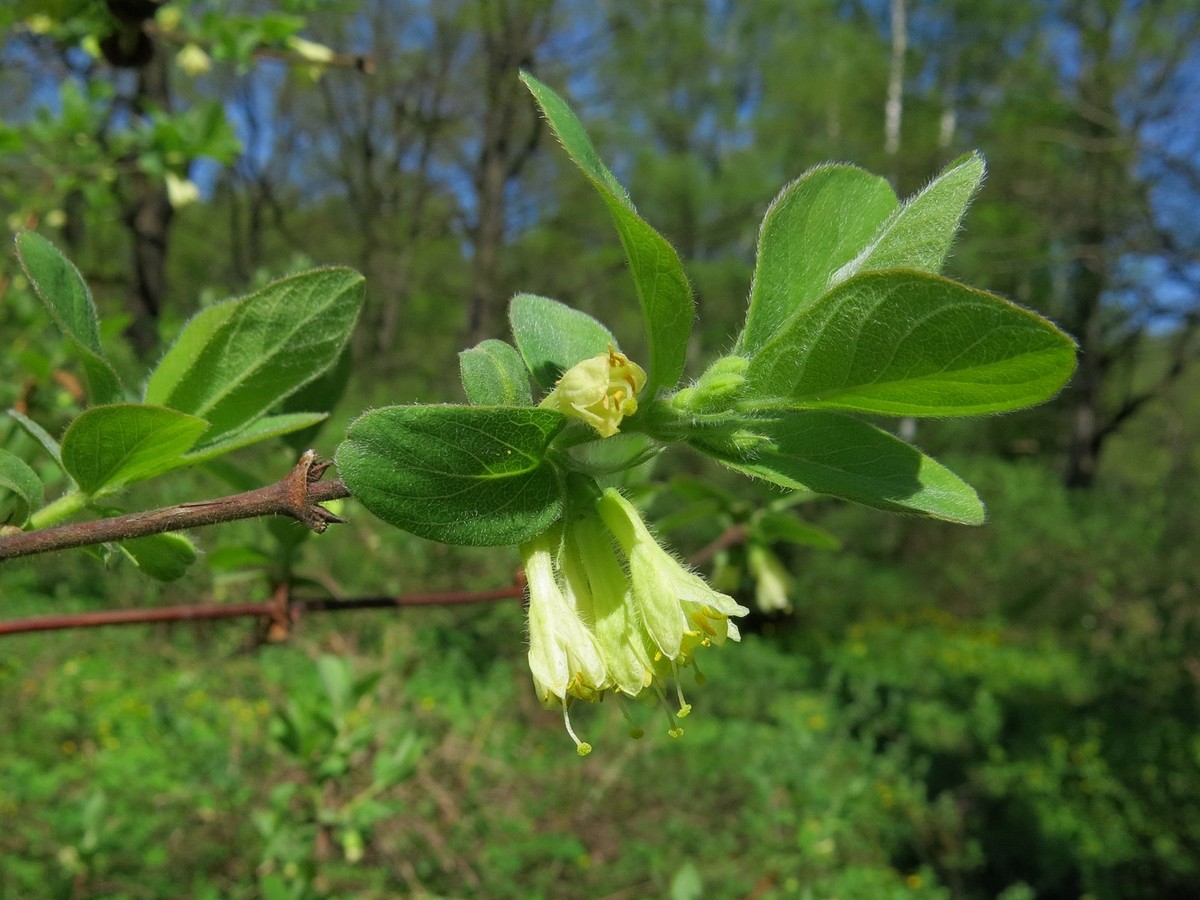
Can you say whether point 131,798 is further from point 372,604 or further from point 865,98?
point 865,98

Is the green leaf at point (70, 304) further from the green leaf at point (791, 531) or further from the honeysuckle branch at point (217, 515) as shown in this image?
the green leaf at point (791, 531)

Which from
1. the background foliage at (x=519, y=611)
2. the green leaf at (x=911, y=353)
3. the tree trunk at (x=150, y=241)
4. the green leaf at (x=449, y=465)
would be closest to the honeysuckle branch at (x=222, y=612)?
the background foliage at (x=519, y=611)

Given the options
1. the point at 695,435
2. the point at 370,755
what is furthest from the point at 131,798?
the point at 695,435

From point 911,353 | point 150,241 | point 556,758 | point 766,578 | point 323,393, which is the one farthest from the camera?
point 150,241

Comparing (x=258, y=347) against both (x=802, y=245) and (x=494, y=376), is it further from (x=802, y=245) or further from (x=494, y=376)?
(x=802, y=245)

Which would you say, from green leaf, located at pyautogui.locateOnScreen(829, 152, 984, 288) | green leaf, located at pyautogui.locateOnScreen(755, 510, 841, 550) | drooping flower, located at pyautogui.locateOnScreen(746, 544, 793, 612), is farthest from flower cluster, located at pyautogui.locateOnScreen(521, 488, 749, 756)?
drooping flower, located at pyautogui.locateOnScreen(746, 544, 793, 612)

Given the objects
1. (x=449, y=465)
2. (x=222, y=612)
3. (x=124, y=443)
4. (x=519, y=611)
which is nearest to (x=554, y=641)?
(x=449, y=465)
